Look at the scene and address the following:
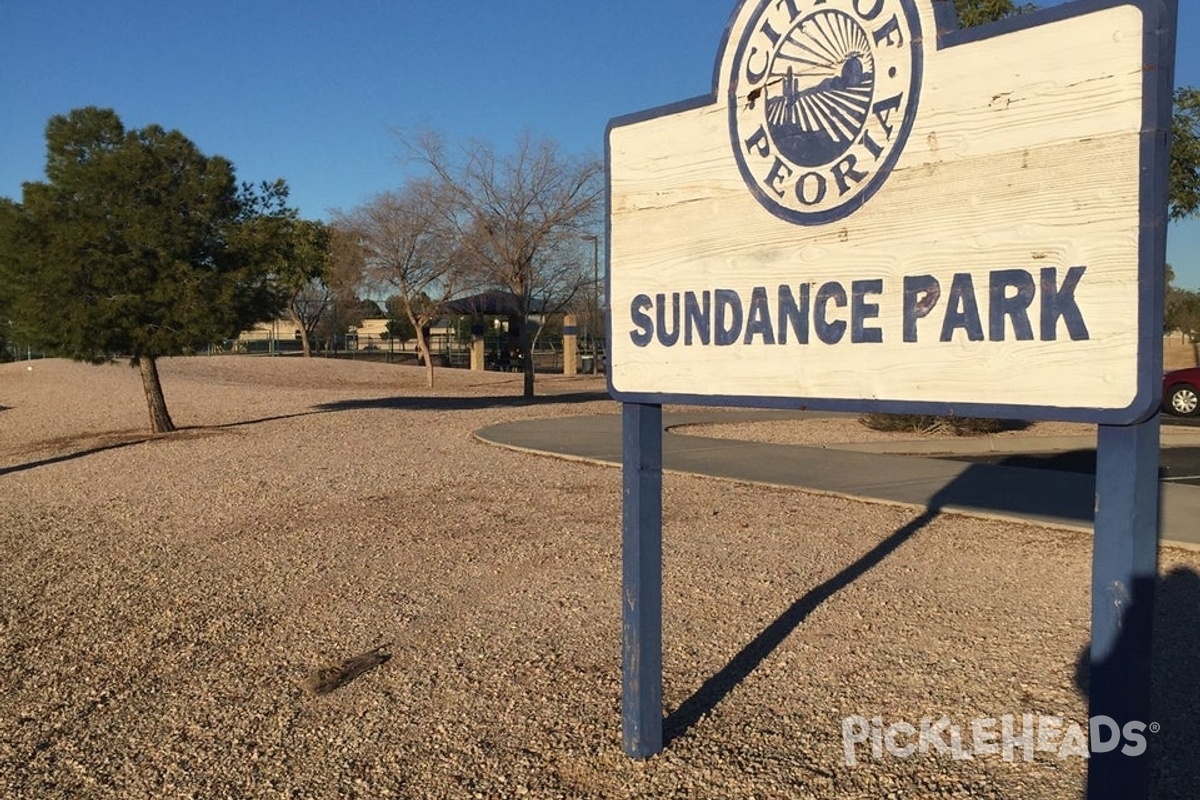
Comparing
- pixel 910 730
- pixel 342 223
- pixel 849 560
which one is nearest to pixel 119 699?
pixel 910 730

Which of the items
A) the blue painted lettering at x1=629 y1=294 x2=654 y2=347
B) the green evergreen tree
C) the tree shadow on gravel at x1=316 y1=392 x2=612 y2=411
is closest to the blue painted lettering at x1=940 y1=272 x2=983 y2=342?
the blue painted lettering at x1=629 y1=294 x2=654 y2=347

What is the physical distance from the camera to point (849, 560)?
23.0 feet

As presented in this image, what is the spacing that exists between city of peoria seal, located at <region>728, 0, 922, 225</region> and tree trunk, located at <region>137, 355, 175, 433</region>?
14319 millimetres

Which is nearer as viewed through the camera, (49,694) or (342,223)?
(49,694)

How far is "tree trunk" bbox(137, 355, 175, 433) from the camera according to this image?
51.4 feet

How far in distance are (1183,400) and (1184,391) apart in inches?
7.3

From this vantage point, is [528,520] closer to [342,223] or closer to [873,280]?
[873,280]

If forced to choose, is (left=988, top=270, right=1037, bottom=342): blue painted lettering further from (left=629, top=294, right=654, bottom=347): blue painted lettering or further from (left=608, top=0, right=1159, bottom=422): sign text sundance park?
(left=629, top=294, right=654, bottom=347): blue painted lettering

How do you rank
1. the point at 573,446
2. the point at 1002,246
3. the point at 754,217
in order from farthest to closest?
the point at 573,446
the point at 754,217
the point at 1002,246

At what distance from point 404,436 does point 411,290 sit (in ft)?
46.8

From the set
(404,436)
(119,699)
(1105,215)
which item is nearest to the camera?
(1105,215)

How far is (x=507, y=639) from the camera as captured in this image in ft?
17.3

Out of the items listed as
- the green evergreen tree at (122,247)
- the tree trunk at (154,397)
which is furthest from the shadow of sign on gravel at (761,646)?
the tree trunk at (154,397)

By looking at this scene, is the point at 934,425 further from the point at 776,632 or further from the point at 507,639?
the point at 507,639
